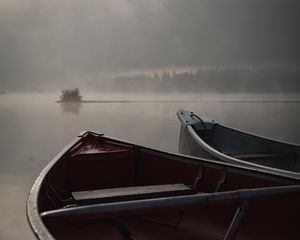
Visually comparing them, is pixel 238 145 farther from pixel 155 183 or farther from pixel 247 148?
pixel 155 183

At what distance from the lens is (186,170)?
5.87 m

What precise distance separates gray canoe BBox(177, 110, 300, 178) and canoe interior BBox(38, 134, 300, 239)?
7.30ft

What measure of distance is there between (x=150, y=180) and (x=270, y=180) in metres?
2.34

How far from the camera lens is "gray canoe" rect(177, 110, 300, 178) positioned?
9203 mm

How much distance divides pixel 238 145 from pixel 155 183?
4.71 metres

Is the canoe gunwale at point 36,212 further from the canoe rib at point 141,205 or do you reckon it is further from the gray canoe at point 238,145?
the gray canoe at point 238,145

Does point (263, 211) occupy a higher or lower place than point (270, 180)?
lower

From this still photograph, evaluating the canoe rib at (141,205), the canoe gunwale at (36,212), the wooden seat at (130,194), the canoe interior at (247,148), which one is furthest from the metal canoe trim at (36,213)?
the canoe interior at (247,148)

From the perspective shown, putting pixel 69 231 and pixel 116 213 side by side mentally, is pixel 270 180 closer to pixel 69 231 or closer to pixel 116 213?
Answer: pixel 116 213

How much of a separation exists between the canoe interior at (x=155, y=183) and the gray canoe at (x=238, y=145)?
7.30 feet

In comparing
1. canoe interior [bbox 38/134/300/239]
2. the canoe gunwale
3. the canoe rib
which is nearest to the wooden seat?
canoe interior [bbox 38/134/300/239]

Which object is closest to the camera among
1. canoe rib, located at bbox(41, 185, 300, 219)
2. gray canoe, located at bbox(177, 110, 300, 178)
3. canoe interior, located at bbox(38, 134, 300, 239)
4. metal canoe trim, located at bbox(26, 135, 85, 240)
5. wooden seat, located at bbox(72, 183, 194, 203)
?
metal canoe trim, located at bbox(26, 135, 85, 240)

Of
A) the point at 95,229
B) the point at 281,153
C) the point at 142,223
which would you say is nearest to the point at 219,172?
the point at 142,223

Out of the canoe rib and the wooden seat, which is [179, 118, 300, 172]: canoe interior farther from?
the canoe rib
